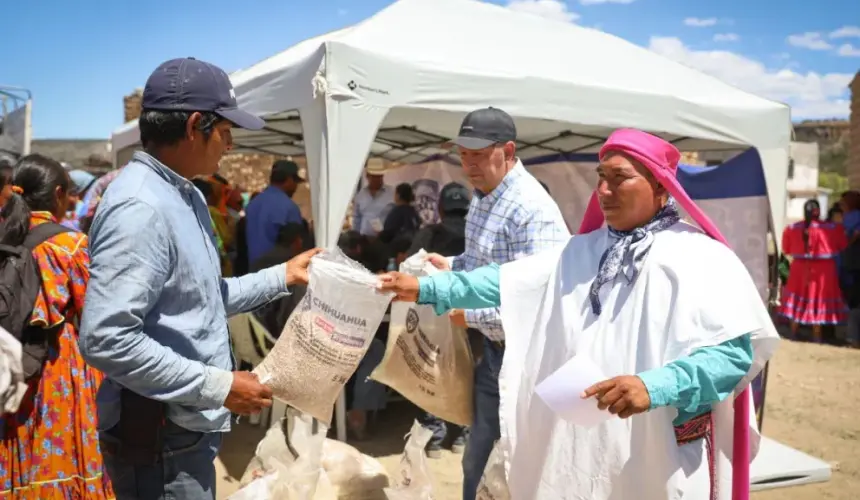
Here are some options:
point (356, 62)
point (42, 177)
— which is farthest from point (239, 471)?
point (356, 62)

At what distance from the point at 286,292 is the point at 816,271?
29.8ft

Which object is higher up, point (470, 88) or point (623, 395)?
point (470, 88)

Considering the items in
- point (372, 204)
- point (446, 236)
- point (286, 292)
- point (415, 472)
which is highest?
point (372, 204)

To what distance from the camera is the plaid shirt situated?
267 cm

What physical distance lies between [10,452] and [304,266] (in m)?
1.42

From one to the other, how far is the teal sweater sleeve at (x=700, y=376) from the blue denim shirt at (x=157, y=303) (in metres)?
1.03

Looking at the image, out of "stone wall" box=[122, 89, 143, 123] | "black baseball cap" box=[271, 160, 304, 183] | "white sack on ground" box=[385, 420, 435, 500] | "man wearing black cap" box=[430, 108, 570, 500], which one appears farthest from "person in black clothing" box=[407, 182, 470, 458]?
"stone wall" box=[122, 89, 143, 123]

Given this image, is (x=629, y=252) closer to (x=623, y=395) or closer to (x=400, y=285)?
(x=623, y=395)

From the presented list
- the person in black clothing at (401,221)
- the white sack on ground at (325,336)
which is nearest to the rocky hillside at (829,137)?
the person in black clothing at (401,221)

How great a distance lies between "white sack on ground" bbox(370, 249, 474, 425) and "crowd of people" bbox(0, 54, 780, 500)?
0.89 feet

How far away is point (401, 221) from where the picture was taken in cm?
709

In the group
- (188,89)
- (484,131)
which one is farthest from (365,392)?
(188,89)

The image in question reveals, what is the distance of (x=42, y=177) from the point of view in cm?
275

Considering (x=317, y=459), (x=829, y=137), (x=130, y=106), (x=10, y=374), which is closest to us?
(x=10, y=374)
